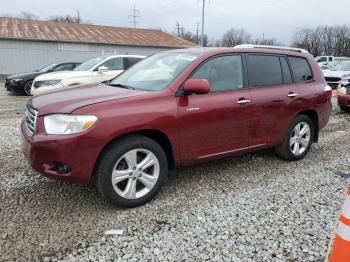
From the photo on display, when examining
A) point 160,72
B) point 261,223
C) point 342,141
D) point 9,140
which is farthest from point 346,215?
point 9,140

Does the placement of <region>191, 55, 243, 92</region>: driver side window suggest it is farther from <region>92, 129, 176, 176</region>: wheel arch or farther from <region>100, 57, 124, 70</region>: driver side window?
<region>100, 57, 124, 70</region>: driver side window

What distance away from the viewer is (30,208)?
11.7 feet

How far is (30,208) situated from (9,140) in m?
3.01

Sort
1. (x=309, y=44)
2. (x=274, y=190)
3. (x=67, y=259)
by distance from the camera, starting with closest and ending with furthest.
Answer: (x=67, y=259)
(x=274, y=190)
(x=309, y=44)

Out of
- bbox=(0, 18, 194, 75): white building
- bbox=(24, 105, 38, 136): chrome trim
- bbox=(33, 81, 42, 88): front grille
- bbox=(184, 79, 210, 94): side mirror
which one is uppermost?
bbox=(0, 18, 194, 75): white building

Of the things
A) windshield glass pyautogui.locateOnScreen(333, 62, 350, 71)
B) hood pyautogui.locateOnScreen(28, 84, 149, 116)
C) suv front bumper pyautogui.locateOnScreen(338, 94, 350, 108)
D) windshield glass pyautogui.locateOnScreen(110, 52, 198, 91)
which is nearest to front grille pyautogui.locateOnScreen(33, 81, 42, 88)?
windshield glass pyautogui.locateOnScreen(110, 52, 198, 91)

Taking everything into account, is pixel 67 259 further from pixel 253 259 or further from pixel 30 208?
pixel 253 259

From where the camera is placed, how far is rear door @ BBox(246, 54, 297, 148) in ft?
14.9

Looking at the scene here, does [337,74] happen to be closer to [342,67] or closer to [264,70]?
[342,67]

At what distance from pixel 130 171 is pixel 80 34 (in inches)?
1038

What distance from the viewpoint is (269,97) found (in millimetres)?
4664

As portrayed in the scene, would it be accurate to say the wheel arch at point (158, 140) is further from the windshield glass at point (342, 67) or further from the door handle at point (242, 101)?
the windshield glass at point (342, 67)

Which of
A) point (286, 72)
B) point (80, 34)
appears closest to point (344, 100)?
point (286, 72)

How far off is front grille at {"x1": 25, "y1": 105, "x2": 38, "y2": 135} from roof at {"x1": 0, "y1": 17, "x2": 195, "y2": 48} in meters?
22.6
